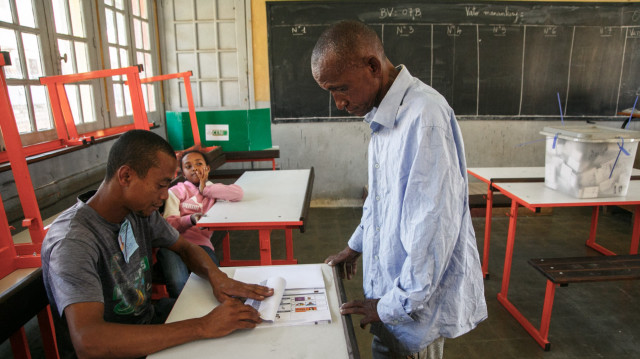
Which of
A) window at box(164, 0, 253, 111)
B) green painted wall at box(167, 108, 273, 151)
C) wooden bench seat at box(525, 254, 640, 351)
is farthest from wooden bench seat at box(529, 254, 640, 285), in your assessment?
window at box(164, 0, 253, 111)

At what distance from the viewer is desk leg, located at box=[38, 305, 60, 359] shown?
142 cm

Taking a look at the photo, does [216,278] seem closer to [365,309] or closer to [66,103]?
[365,309]

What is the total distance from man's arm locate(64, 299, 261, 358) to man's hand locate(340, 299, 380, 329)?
0.84 feet

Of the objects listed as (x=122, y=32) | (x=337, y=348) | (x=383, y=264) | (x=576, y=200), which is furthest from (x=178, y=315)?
(x=122, y=32)

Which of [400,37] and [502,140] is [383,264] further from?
[502,140]

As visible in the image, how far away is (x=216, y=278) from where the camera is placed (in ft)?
4.26

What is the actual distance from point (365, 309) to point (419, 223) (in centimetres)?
32

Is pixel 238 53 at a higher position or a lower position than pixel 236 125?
higher

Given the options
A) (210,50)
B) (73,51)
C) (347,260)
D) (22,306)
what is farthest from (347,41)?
(210,50)

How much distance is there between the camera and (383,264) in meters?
1.06

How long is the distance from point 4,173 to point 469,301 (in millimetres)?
2410

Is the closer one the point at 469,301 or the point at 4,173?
the point at 469,301

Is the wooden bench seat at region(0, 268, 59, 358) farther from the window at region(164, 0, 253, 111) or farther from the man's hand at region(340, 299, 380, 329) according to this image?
the window at region(164, 0, 253, 111)

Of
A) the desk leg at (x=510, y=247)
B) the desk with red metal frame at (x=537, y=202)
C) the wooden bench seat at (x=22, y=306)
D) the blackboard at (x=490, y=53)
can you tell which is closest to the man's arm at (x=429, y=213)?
the wooden bench seat at (x=22, y=306)
